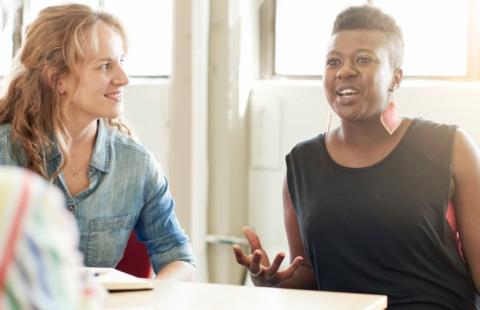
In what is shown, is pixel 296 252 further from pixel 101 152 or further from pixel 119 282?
pixel 119 282

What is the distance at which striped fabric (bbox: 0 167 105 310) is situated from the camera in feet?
1.94

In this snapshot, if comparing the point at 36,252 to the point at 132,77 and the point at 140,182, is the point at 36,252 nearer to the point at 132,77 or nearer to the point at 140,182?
the point at 140,182

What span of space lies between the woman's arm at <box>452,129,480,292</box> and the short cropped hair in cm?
29

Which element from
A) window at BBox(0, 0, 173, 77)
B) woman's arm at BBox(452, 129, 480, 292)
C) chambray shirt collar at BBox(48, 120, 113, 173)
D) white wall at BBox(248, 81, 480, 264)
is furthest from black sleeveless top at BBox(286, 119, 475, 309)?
window at BBox(0, 0, 173, 77)

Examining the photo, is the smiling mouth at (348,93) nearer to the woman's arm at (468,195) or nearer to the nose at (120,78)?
the woman's arm at (468,195)

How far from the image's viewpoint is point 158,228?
221 cm

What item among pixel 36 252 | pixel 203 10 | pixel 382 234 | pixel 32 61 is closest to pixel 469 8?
pixel 203 10

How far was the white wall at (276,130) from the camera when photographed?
10.6ft

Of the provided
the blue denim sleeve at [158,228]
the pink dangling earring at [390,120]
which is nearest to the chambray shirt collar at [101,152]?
the blue denim sleeve at [158,228]

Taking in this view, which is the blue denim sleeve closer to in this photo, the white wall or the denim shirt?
the denim shirt

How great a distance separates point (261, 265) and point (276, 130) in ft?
4.65

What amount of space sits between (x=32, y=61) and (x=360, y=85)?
0.82 metres

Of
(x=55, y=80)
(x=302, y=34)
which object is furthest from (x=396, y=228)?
(x=302, y=34)

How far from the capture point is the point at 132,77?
158 inches
